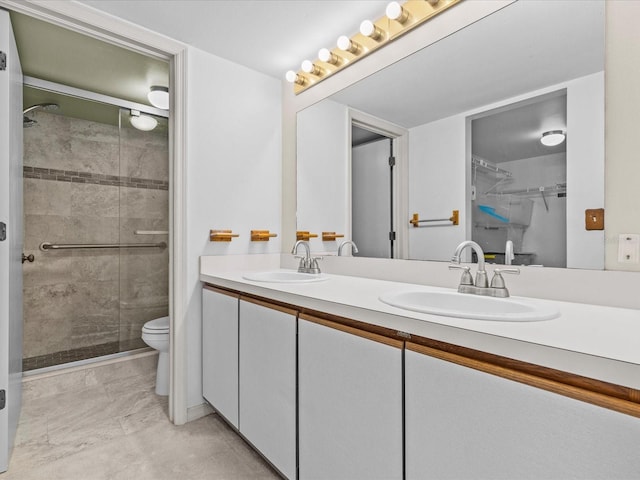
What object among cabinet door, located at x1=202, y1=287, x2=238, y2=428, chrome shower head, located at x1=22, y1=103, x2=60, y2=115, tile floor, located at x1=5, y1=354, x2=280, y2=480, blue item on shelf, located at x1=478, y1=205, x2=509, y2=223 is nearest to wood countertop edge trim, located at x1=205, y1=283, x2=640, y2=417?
blue item on shelf, located at x1=478, y1=205, x2=509, y2=223

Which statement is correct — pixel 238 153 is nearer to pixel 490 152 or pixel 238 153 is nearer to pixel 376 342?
pixel 490 152

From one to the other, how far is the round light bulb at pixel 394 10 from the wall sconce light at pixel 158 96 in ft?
5.97

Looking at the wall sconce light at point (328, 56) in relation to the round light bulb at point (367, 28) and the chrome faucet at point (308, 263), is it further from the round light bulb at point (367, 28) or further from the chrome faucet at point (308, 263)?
the chrome faucet at point (308, 263)

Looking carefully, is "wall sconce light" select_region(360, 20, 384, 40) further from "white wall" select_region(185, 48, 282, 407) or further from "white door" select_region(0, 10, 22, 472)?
"white door" select_region(0, 10, 22, 472)

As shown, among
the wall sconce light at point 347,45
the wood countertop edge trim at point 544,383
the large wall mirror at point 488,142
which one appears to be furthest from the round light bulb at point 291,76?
the wood countertop edge trim at point 544,383

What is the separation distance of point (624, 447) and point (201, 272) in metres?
1.89

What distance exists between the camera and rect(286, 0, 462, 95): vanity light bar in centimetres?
159

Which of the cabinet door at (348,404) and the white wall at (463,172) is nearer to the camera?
the cabinet door at (348,404)

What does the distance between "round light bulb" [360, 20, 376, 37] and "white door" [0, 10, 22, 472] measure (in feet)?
5.22

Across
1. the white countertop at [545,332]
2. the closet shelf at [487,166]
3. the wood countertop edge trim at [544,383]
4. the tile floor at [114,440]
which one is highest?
the closet shelf at [487,166]

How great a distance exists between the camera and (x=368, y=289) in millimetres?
1498

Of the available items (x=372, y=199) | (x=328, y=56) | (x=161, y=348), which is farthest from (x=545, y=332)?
(x=161, y=348)

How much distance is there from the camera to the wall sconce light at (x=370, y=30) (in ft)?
5.57

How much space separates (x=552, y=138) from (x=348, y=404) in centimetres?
114
